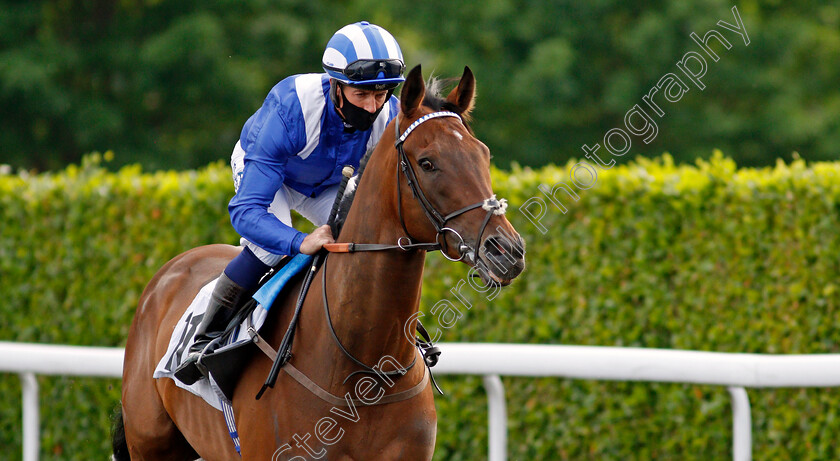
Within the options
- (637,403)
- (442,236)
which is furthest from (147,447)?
(637,403)

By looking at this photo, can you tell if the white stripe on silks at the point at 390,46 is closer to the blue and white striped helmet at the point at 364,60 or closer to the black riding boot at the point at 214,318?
the blue and white striped helmet at the point at 364,60

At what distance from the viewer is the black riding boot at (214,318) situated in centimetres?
364

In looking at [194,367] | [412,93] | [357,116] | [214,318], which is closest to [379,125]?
[357,116]

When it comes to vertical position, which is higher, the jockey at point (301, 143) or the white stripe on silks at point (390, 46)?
the white stripe on silks at point (390, 46)

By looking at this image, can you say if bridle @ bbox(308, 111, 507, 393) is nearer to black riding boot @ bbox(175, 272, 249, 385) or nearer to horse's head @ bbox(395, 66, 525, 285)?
horse's head @ bbox(395, 66, 525, 285)

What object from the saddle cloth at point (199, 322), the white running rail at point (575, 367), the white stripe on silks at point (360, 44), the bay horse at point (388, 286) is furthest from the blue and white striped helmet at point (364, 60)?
the white running rail at point (575, 367)

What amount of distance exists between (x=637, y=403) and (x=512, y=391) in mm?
805

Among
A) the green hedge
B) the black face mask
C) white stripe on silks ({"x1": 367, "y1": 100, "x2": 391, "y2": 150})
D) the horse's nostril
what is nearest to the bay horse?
the horse's nostril

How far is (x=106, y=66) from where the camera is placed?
1402cm

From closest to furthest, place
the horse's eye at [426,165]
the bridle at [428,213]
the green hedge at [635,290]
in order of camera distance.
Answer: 1. the bridle at [428,213]
2. the horse's eye at [426,165]
3. the green hedge at [635,290]

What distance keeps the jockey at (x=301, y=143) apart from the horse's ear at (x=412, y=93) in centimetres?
34

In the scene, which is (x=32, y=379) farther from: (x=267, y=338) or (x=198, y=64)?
(x=198, y=64)

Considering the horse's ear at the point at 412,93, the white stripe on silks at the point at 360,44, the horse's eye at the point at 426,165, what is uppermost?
the white stripe on silks at the point at 360,44

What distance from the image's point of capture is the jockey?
3.33 metres
